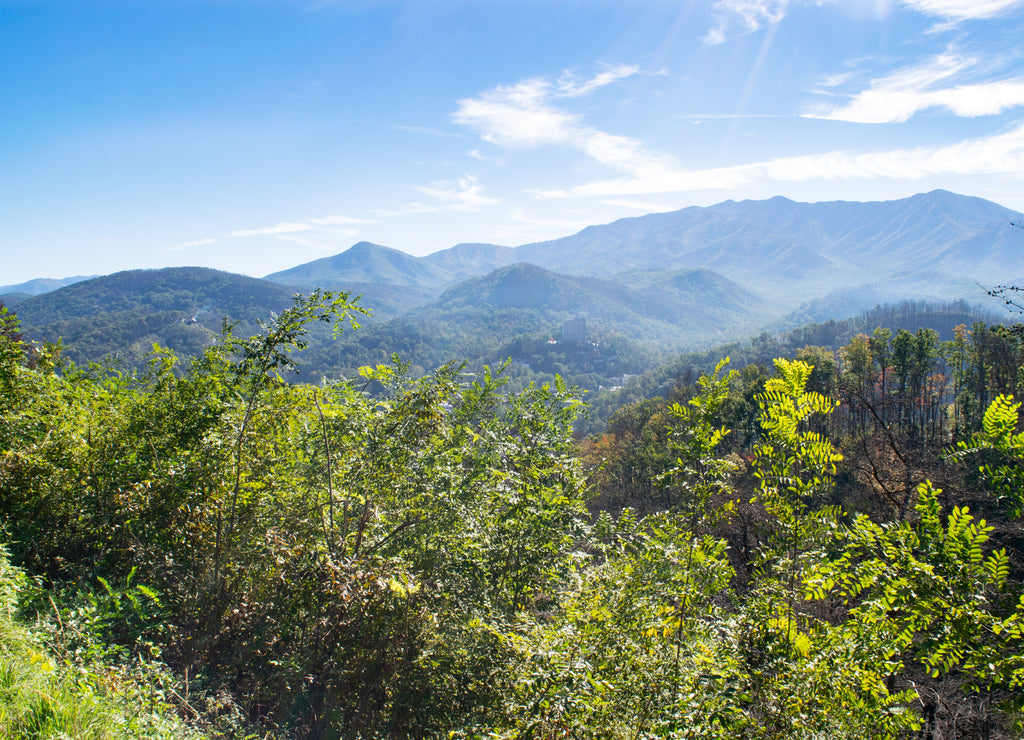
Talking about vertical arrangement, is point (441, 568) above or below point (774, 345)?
above

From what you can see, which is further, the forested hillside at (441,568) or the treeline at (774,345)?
the treeline at (774,345)

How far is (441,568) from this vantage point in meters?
5.28

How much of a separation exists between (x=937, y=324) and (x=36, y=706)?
681 feet

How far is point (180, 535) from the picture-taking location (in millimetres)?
5477

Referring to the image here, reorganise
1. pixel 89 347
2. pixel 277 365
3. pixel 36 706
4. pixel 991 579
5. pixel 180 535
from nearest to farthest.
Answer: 1. pixel 991 579
2. pixel 36 706
3. pixel 277 365
4. pixel 180 535
5. pixel 89 347

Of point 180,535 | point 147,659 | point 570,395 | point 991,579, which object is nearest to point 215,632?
point 147,659

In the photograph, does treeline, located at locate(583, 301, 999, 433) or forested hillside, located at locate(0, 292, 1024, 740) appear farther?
treeline, located at locate(583, 301, 999, 433)

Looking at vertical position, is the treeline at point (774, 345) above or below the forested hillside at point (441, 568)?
below

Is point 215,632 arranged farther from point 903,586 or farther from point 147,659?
point 903,586

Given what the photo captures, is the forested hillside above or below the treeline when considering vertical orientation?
above

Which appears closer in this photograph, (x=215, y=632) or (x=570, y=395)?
(x=215, y=632)

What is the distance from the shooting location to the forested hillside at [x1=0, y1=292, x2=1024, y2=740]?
2764 mm

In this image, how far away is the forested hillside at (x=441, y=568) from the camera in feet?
9.07

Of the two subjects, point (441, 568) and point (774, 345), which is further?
point (774, 345)
